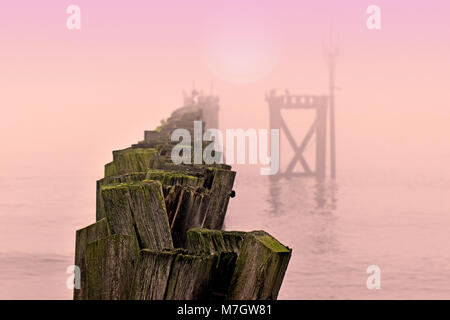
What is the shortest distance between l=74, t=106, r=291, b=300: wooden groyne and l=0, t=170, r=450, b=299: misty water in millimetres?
17798

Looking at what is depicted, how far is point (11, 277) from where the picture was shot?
25.1 meters

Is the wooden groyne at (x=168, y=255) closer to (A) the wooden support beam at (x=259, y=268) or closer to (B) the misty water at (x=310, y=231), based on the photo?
(A) the wooden support beam at (x=259, y=268)

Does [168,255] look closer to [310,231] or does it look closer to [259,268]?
[259,268]

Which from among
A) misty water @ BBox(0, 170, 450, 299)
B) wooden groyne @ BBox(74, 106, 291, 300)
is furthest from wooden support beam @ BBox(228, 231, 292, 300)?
misty water @ BBox(0, 170, 450, 299)

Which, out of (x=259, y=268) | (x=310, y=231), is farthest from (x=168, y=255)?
(x=310, y=231)

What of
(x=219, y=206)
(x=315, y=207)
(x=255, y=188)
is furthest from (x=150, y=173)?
(x=255, y=188)

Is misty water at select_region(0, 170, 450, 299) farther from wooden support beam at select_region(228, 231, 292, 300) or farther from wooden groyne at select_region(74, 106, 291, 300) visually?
wooden support beam at select_region(228, 231, 292, 300)

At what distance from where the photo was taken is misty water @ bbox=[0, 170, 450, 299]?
27.2m

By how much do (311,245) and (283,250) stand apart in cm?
3659

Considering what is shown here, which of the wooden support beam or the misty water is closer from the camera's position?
the wooden support beam

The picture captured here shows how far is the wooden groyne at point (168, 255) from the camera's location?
3602 millimetres

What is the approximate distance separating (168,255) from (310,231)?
42.6 meters

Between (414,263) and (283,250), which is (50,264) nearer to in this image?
(414,263)
